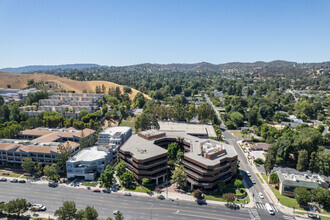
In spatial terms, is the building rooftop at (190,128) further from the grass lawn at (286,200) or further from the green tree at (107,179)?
the green tree at (107,179)

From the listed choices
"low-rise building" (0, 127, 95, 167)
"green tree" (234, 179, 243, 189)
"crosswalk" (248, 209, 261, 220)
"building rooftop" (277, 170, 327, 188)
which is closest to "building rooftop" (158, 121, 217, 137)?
"green tree" (234, 179, 243, 189)

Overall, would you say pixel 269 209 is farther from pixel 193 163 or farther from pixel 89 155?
pixel 89 155

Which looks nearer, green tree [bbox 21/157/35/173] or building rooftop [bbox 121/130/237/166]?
building rooftop [bbox 121/130/237/166]

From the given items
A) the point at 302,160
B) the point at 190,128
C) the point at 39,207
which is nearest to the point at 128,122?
the point at 190,128

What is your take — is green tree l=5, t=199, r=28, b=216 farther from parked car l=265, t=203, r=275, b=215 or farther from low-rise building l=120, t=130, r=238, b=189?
parked car l=265, t=203, r=275, b=215

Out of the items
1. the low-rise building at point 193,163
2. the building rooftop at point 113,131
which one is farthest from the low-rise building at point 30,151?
the low-rise building at point 193,163

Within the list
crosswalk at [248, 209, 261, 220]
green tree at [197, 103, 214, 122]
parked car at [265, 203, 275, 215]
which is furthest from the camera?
green tree at [197, 103, 214, 122]

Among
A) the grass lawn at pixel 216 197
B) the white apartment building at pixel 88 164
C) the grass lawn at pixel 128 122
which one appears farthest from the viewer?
the grass lawn at pixel 128 122
